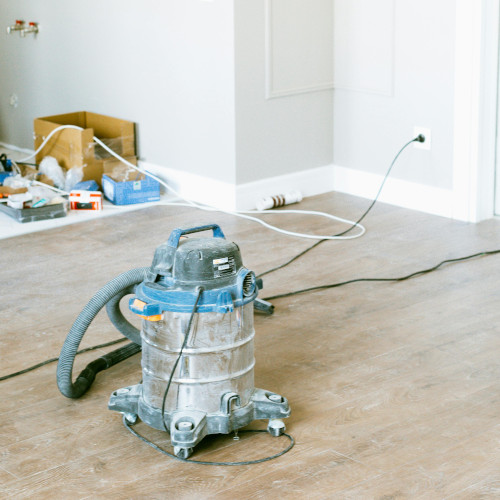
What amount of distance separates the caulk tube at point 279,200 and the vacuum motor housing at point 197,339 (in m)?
2.12

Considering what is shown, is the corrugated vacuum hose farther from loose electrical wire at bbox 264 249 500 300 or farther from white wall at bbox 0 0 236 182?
white wall at bbox 0 0 236 182

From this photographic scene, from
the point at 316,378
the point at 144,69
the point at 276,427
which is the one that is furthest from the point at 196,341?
the point at 144,69

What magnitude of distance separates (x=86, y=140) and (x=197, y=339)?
262 cm

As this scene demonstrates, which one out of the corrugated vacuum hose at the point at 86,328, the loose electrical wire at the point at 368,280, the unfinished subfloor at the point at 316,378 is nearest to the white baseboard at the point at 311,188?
the unfinished subfloor at the point at 316,378

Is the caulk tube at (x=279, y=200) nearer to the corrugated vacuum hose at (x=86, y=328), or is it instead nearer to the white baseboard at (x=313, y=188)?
the white baseboard at (x=313, y=188)

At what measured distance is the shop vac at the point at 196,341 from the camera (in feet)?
6.82

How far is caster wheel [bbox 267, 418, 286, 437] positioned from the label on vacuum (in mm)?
398

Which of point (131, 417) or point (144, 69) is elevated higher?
point (144, 69)

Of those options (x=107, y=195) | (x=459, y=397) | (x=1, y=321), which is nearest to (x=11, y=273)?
(x=1, y=321)

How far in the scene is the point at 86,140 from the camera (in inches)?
177

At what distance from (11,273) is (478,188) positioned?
205 cm

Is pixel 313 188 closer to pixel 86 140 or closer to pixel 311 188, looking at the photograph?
pixel 311 188

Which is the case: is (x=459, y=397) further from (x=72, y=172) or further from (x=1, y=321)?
(x=72, y=172)

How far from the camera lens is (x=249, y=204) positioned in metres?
4.30
